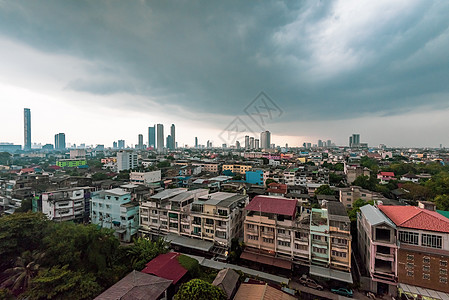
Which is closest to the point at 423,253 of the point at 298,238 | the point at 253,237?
the point at 298,238

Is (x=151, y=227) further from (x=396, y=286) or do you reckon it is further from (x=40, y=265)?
(x=396, y=286)

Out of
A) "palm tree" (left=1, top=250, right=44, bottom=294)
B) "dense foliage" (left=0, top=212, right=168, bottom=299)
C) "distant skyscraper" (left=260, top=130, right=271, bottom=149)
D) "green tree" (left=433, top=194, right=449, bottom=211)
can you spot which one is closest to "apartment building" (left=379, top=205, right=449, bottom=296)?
"green tree" (left=433, top=194, right=449, bottom=211)

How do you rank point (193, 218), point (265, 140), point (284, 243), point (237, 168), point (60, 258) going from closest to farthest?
point (60, 258)
point (284, 243)
point (193, 218)
point (237, 168)
point (265, 140)

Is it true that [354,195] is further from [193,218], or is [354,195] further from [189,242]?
[189,242]

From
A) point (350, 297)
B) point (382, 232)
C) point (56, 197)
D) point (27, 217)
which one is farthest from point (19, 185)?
point (382, 232)

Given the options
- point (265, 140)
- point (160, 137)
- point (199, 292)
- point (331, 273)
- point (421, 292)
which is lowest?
point (421, 292)

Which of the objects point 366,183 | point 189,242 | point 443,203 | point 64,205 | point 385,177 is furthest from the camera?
point 385,177
